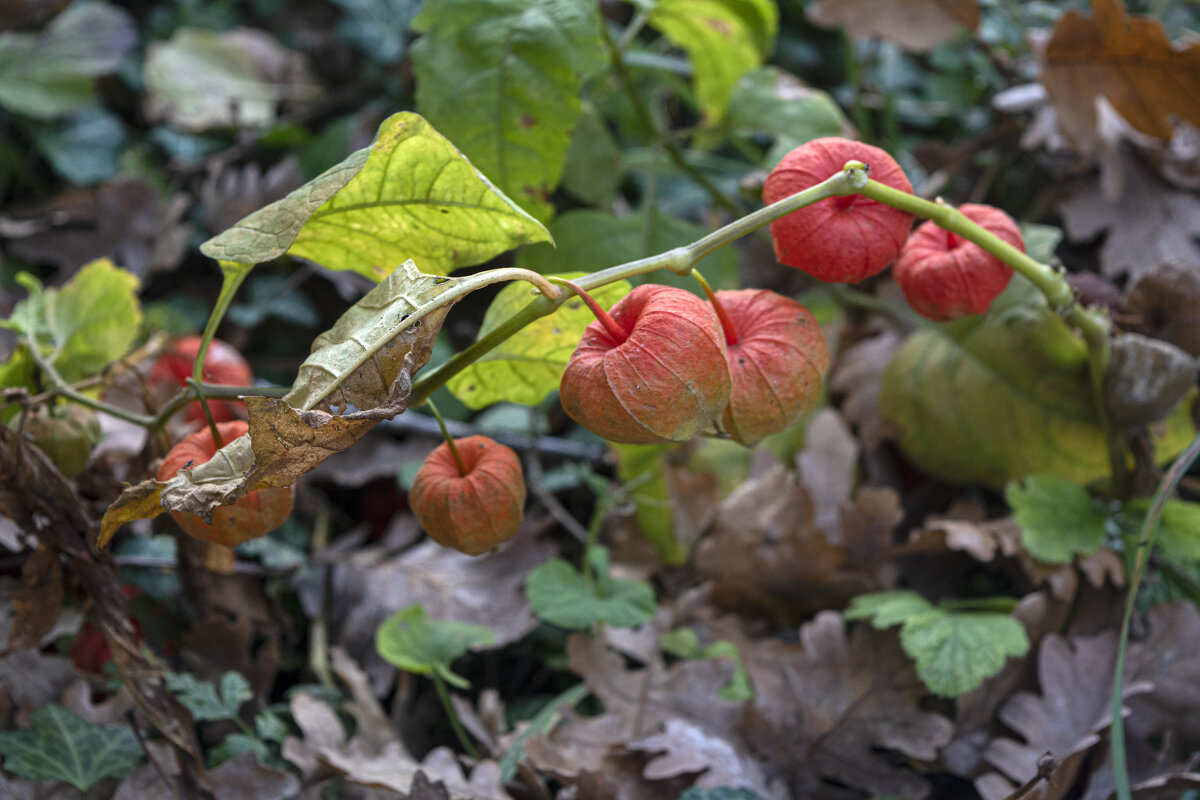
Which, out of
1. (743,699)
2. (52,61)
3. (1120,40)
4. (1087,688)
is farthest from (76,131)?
(1087,688)

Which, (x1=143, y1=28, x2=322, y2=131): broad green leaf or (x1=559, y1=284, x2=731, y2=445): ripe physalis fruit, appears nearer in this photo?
(x1=559, y1=284, x2=731, y2=445): ripe physalis fruit

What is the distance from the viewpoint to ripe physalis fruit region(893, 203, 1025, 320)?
929mm

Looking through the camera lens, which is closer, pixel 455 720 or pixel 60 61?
pixel 455 720

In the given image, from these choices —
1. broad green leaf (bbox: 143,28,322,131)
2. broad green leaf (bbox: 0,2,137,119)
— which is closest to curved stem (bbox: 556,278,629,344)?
broad green leaf (bbox: 143,28,322,131)

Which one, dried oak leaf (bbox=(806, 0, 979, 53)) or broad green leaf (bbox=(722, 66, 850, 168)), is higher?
dried oak leaf (bbox=(806, 0, 979, 53))

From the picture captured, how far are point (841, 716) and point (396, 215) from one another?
88cm

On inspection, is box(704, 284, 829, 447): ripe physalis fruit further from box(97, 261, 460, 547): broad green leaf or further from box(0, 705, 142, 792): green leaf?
box(0, 705, 142, 792): green leaf

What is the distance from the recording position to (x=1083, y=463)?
4.42 feet

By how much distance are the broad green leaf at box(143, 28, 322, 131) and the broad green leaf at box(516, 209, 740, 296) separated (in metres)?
1.12

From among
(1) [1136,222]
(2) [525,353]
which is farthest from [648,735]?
(1) [1136,222]

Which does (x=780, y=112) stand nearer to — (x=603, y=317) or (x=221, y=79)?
(x=603, y=317)

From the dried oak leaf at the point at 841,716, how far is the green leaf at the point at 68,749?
84 centimetres

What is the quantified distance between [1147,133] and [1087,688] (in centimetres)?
95

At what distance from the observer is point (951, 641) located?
45.4 inches
